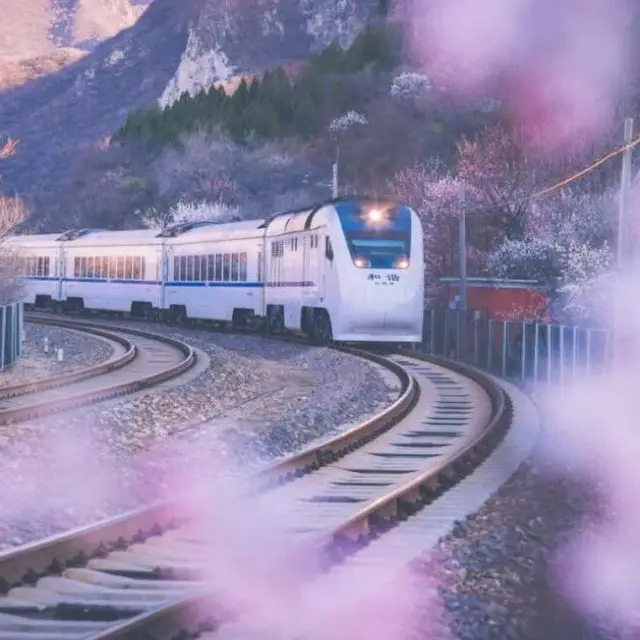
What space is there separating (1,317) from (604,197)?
20.4 meters

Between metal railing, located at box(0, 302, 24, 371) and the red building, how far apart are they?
1219cm

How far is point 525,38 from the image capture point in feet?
217

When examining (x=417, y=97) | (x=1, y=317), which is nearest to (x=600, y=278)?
(x=1, y=317)

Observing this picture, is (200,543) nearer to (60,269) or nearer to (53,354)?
(53,354)

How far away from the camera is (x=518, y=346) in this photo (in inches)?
1113

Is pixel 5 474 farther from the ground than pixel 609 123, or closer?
closer

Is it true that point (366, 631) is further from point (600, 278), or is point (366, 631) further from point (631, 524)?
point (600, 278)

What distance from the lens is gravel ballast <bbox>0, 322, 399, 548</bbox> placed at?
11.0m

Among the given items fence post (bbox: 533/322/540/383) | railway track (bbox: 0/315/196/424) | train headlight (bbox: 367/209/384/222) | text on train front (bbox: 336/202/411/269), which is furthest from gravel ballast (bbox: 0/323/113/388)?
fence post (bbox: 533/322/540/383)

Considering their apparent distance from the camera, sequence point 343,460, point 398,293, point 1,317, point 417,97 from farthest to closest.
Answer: point 417,97
point 398,293
point 1,317
point 343,460

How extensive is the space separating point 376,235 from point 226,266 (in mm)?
9330

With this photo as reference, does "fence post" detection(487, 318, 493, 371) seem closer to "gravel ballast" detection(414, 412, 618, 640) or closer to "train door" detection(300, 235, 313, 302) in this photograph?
"train door" detection(300, 235, 313, 302)

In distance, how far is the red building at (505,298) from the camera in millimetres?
33344

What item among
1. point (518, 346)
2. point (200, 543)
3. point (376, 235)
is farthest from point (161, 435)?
point (518, 346)
